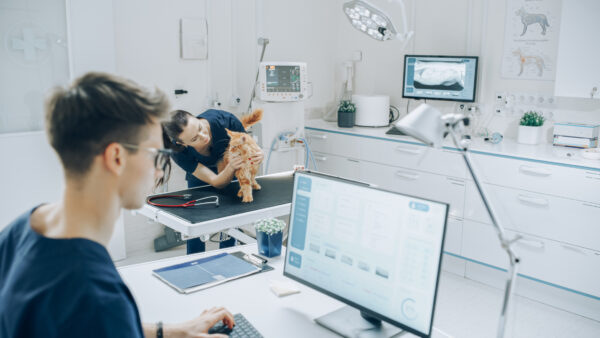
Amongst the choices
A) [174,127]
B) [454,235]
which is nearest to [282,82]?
[174,127]

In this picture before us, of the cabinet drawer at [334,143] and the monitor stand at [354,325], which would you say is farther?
the cabinet drawer at [334,143]

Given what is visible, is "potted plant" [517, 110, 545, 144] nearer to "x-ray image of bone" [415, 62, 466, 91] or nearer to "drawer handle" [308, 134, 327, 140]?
"x-ray image of bone" [415, 62, 466, 91]

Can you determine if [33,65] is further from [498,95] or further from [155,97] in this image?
[498,95]

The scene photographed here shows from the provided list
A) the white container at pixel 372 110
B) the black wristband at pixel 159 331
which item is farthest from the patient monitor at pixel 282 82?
the black wristband at pixel 159 331

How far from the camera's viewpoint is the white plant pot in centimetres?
345

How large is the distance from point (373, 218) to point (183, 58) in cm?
277

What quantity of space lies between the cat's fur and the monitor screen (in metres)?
0.39

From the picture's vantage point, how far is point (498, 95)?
378 cm

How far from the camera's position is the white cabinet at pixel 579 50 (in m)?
3.15

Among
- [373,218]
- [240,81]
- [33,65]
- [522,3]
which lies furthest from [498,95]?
[33,65]

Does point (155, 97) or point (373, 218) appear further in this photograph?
point (373, 218)

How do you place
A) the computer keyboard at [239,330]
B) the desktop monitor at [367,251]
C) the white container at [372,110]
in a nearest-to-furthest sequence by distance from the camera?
the desktop monitor at [367,251] < the computer keyboard at [239,330] < the white container at [372,110]

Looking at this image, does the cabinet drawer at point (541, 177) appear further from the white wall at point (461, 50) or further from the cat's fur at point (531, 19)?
the cat's fur at point (531, 19)

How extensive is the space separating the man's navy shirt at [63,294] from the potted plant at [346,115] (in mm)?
3333
